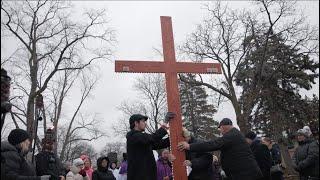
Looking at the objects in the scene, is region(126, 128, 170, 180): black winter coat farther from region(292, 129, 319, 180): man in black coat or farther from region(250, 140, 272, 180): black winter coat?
region(250, 140, 272, 180): black winter coat

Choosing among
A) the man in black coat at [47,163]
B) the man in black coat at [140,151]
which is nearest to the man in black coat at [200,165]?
the man in black coat at [140,151]

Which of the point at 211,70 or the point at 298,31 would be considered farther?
the point at 298,31

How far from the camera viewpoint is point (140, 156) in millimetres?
5633

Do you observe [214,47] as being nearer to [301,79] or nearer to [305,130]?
[301,79]

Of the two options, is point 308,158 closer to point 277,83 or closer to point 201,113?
point 277,83

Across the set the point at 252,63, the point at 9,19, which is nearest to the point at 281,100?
the point at 252,63

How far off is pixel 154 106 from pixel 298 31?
18.0 meters

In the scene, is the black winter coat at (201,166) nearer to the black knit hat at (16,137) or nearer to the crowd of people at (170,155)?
the crowd of people at (170,155)

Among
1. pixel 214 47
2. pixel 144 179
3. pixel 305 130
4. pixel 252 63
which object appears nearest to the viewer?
pixel 144 179

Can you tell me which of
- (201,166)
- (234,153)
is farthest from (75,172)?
(234,153)

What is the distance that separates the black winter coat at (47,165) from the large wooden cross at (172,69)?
84.7 inches

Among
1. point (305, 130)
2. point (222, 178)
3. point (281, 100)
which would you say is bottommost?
point (222, 178)

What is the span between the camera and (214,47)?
25969mm

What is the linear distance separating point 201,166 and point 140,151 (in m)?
1.54
